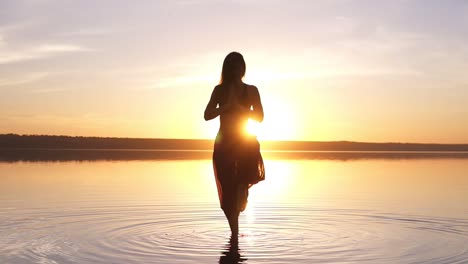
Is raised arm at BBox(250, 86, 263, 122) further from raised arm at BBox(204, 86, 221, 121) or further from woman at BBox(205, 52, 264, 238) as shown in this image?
raised arm at BBox(204, 86, 221, 121)

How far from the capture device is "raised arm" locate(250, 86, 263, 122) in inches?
378

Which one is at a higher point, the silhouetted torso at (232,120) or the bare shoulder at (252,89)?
the bare shoulder at (252,89)

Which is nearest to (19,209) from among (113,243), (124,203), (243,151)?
(124,203)

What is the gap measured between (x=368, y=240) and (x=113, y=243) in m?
3.43

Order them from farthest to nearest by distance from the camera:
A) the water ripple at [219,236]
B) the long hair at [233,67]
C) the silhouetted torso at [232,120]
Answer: the silhouetted torso at [232,120] < the long hair at [233,67] < the water ripple at [219,236]

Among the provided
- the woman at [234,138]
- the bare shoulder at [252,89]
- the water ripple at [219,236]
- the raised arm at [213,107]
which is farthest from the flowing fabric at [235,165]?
the water ripple at [219,236]

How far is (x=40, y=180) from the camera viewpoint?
2055 cm

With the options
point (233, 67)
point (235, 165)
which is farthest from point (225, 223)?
point (233, 67)

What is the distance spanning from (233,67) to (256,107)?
2.08ft

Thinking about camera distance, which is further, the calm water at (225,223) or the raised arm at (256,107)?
the raised arm at (256,107)

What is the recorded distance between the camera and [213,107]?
962 cm

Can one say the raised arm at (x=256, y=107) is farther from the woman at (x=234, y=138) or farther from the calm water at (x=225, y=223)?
the calm water at (x=225, y=223)

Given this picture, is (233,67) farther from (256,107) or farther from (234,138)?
(234,138)

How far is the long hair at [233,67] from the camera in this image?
9500 mm
